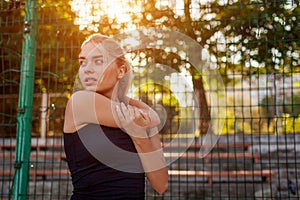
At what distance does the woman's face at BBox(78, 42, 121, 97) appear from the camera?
142cm

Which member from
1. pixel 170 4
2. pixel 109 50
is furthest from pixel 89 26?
pixel 109 50

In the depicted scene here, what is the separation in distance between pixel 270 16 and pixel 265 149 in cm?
419

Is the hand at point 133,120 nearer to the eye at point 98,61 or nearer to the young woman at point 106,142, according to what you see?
the young woman at point 106,142

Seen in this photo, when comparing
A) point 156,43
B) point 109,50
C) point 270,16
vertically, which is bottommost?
point 109,50

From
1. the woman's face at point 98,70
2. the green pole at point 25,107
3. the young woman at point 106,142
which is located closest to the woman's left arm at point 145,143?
the young woman at point 106,142

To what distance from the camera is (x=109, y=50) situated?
147cm

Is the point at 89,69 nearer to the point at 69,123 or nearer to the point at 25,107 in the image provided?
the point at 69,123

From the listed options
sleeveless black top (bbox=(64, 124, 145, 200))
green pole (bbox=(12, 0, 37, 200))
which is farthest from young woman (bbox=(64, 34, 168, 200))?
green pole (bbox=(12, 0, 37, 200))

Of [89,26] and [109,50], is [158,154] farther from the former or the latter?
[89,26]

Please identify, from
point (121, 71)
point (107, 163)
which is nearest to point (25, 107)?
point (121, 71)

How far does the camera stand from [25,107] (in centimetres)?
393

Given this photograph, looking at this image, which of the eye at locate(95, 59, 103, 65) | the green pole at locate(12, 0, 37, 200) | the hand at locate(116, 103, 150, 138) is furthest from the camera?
the green pole at locate(12, 0, 37, 200)

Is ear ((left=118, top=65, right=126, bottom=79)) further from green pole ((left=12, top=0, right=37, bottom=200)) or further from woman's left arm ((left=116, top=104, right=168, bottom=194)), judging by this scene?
green pole ((left=12, top=0, right=37, bottom=200))

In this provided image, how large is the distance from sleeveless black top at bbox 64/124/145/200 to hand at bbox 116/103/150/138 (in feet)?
0.12
